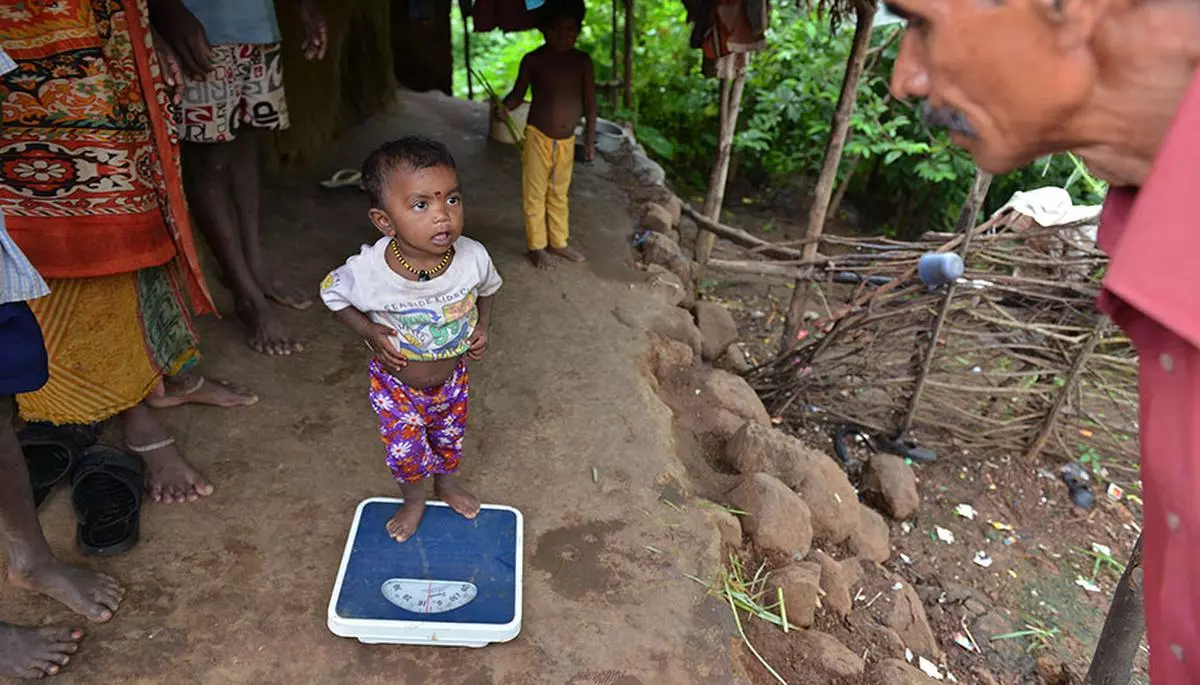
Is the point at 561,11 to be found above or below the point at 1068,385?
above

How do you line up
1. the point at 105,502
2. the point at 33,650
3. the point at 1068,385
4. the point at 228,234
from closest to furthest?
the point at 33,650, the point at 105,502, the point at 228,234, the point at 1068,385

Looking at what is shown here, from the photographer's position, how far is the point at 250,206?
9.88 ft

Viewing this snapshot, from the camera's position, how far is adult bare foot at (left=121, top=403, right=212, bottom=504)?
2.31 m

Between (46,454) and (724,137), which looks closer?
(46,454)

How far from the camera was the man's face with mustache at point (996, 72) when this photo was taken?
74cm

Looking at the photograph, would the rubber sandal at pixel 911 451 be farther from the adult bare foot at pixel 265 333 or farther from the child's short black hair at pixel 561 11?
the adult bare foot at pixel 265 333

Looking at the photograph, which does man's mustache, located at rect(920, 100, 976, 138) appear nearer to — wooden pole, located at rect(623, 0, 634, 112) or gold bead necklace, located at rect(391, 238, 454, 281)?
gold bead necklace, located at rect(391, 238, 454, 281)

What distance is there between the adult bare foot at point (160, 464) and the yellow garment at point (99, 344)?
0.08m

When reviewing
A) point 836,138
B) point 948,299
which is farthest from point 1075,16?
point 836,138

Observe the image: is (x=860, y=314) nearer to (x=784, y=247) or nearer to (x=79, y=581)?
(x=784, y=247)

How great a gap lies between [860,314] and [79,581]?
11.9 ft

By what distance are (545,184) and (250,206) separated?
4.56 feet

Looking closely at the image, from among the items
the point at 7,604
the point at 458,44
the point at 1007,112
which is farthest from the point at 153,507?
the point at 458,44

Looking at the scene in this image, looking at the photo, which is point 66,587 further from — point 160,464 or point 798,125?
point 798,125
